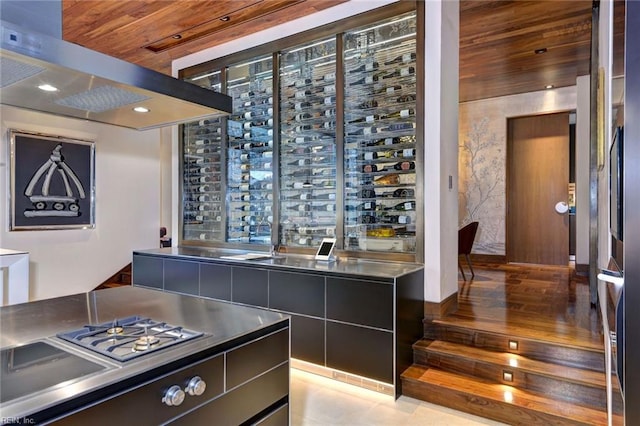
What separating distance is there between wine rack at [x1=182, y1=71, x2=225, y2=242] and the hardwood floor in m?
2.66

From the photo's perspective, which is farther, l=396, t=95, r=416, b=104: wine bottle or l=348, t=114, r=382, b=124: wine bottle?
l=348, t=114, r=382, b=124: wine bottle

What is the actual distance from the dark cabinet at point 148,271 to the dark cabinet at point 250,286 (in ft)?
3.52

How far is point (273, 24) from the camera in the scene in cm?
392

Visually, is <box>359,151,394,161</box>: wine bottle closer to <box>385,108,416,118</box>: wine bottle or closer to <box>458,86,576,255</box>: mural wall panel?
<box>385,108,416,118</box>: wine bottle

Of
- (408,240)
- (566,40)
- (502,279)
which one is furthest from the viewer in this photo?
(502,279)

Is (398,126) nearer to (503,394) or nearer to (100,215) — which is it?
(503,394)

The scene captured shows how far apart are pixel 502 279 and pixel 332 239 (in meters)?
2.81

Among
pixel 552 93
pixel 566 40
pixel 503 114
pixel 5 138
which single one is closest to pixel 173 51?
pixel 5 138

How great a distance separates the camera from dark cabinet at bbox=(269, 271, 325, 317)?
2969 millimetres

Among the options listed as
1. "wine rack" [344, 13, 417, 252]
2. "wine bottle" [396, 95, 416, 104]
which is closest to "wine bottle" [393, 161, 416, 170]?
"wine rack" [344, 13, 417, 252]

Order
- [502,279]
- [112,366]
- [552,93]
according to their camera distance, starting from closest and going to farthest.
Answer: [112,366] → [502,279] → [552,93]

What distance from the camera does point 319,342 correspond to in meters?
2.97

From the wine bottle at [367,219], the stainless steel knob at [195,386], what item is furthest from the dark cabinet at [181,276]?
the stainless steel knob at [195,386]

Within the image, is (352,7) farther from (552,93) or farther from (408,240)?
(552,93)
